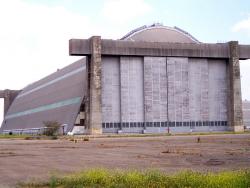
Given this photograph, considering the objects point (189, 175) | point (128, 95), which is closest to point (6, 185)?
point (189, 175)

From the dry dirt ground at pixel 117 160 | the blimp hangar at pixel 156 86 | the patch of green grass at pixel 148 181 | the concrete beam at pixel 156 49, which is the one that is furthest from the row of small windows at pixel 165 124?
the patch of green grass at pixel 148 181

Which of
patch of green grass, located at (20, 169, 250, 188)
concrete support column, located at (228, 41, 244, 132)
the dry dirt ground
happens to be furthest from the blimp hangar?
patch of green grass, located at (20, 169, 250, 188)

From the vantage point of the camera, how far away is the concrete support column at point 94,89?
9419cm

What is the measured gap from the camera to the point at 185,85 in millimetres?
104375

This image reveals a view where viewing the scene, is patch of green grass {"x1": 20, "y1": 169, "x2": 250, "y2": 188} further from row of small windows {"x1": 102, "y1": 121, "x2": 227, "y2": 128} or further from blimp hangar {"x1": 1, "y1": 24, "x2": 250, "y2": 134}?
row of small windows {"x1": 102, "y1": 121, "x2": 227, "y2": 128}

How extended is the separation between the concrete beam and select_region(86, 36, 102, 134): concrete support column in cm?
159

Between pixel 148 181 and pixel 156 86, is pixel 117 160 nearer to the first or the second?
pixel 148 181

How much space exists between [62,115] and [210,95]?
3949 centimetres

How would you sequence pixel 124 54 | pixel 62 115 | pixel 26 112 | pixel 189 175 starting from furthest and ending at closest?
pixel 26 112, pixel 62 115, pixel 124 54, pixel 189 175

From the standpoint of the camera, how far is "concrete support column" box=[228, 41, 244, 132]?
4090 inches

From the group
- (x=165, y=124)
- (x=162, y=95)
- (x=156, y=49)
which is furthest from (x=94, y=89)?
(x=165, y=124)

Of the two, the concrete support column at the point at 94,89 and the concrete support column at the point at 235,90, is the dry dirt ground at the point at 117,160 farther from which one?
the concrete support column at the point at 235,90

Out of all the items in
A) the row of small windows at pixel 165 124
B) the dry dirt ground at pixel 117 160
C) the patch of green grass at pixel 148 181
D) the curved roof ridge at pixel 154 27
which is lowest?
the dry dirt ground at pixel 117 160

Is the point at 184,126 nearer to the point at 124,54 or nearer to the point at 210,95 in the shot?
the point at 210,95
